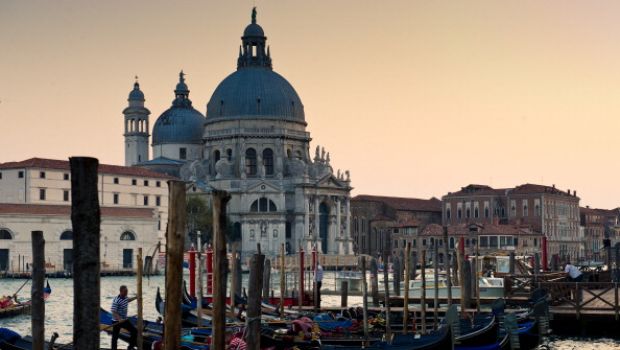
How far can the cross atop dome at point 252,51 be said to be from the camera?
94375 mm

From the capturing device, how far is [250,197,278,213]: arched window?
284ft

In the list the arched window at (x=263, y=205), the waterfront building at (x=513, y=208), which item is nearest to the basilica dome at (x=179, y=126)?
the arched window at (x=263, y=205)

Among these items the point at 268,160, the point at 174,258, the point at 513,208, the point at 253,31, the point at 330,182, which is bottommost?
the point at 174,258

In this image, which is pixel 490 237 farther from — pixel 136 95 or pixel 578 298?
pixel 578 298

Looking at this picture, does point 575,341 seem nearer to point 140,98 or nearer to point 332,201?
point 332,201

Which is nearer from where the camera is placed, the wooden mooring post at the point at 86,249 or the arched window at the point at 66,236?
the wooden mooring post at the point at 86,249

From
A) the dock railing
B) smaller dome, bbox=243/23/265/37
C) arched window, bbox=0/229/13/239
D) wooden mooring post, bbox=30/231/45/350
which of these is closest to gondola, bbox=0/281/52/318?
the dock railing

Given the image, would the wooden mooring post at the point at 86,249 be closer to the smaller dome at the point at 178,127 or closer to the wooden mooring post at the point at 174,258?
the wooden mooring post at the point at 174,258

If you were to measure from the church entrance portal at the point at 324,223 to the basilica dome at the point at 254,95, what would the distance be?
721 centimetres

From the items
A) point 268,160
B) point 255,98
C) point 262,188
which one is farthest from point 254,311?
point 268,160

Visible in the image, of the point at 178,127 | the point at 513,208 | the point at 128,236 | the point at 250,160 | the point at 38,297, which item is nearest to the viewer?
the point at 38,297

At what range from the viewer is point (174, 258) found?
38.3ft

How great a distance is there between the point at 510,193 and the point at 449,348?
8460 cm

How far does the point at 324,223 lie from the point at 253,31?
17.2 meters
